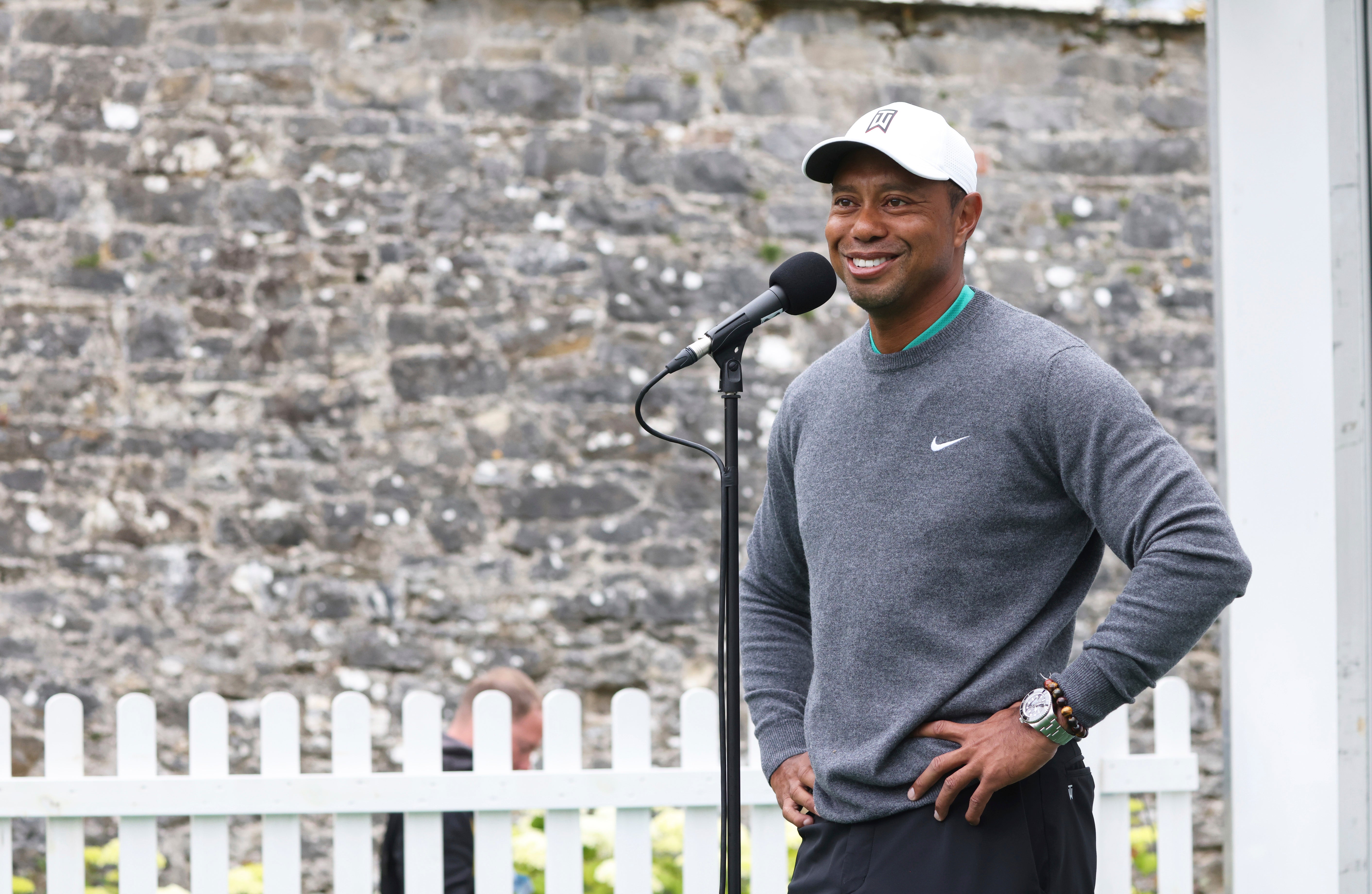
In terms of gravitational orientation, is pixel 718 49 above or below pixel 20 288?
above

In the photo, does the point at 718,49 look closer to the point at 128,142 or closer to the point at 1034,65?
the point at 1034,65

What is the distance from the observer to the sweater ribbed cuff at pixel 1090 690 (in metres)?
1.44

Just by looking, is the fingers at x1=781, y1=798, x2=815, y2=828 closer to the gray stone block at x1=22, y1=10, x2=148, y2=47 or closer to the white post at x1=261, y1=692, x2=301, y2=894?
the white post at x1=261, y1=692, x2=301, y2=894

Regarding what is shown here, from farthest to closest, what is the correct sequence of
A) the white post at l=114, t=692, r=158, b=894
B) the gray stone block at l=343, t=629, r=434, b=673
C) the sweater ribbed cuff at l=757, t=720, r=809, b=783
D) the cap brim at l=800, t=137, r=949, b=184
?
the gray stone block at l=343, t=629, r=434, b=673
the white post at l=114, t=692, r=158, b=894
the sweater ribbed cuff at l=757, t=720, r=809, b=783
the cap brim at l=800, t=137, r=949, b=184

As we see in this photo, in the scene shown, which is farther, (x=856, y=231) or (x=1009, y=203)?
(x=1009, y=203)

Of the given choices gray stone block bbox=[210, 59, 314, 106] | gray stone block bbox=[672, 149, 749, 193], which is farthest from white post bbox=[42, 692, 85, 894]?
gray stone block bbox=[672, 149, 749, 193]

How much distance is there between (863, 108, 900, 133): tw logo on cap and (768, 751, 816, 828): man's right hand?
89 centimetres

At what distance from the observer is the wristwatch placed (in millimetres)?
1452

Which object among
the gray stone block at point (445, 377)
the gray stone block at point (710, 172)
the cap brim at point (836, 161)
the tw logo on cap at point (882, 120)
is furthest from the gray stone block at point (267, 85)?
the tw logo on cap at point (882, 120)

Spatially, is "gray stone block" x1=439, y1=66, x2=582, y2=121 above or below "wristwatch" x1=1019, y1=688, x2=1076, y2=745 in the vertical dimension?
above

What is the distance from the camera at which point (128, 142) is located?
14.7 feet

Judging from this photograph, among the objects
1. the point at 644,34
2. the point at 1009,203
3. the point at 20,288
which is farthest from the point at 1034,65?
the point at 20,288

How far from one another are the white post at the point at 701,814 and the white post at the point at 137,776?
1213 millimetres

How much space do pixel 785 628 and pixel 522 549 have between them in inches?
105
